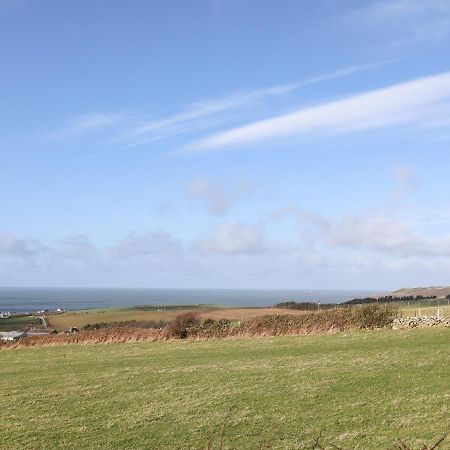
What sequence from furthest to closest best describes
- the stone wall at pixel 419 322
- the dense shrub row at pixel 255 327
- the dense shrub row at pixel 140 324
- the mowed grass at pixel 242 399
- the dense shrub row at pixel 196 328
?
1. the dense shrub row at pixel 140 324
2. the dense shrub row at pixel 196 328
3. the dense shrub row at pixel 255 327
4. the stone wall at pixel 419 322
5. the mowed grass at pixel 242 399

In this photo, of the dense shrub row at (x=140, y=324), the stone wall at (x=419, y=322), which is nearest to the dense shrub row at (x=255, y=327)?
the stone wall at (x=419, y=322)

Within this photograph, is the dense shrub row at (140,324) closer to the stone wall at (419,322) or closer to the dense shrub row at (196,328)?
the dense shrub row at (196,328)

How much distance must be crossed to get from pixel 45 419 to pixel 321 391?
637 cm

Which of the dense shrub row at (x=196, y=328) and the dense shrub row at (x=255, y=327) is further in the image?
the dense shrub row at (x=196, y=328)

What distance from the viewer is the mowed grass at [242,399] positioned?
9.75 meters

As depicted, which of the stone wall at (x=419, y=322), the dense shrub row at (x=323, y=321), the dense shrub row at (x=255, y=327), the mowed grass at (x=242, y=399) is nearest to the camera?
the mowed grass at (x=242, y=399)

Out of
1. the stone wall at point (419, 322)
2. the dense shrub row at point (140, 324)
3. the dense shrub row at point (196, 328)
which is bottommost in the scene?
the dense shrub row at point (140, 324)

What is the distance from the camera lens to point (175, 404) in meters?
12.7

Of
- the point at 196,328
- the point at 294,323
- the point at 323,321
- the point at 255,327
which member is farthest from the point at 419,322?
the point at 196,328

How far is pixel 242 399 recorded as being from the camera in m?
12.6

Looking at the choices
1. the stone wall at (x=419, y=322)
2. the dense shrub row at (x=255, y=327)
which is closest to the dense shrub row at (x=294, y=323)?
the dense shrub row at (x=255, y=327)

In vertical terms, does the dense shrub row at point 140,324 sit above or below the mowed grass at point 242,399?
below

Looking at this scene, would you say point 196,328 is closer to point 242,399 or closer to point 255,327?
point 255,327

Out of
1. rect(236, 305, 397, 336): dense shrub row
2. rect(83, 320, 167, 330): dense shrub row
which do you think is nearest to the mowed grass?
rect(236, 305, 397, 336): dense shrub row
